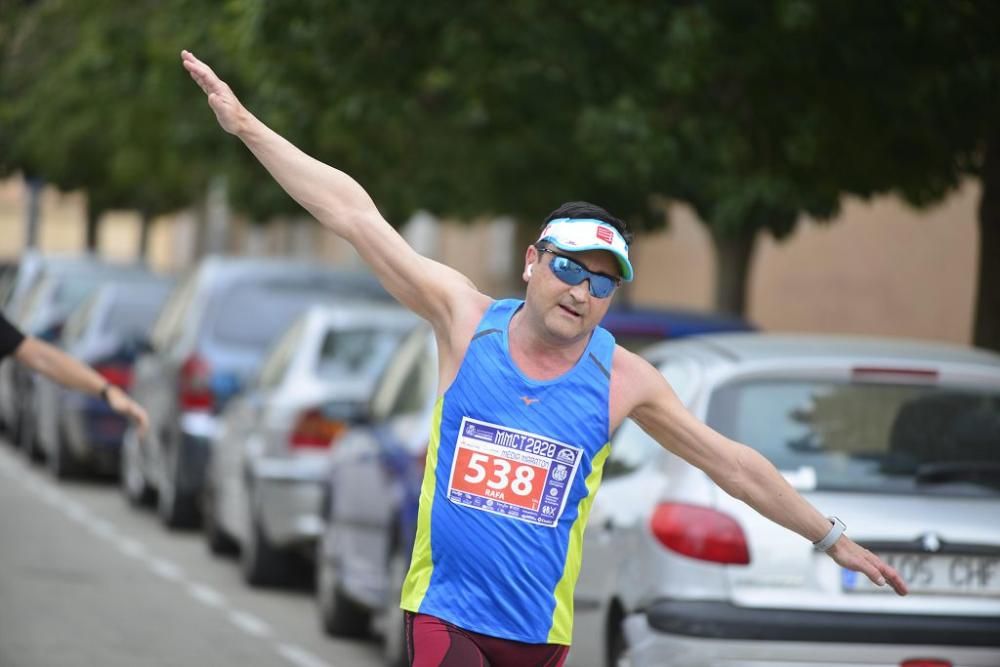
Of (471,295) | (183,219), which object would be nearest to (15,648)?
(471,295)

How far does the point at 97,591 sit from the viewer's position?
42.2 ft

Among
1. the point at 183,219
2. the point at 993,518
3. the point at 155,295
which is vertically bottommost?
the point at 993,518

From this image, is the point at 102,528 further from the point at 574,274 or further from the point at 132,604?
the point at 574,274

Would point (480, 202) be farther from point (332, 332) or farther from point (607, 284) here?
point (607, 284)

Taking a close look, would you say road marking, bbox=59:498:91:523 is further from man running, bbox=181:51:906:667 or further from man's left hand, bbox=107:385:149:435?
man running, bbox=181:51:906:667

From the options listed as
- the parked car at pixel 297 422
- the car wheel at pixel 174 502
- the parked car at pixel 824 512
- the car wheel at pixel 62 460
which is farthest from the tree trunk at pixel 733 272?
the parked car at pixel 824 512

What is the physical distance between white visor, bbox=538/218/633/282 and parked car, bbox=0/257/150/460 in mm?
16812

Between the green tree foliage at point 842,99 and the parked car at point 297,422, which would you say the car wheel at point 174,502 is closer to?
the parked car at point 297,422

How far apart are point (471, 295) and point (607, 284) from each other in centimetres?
36

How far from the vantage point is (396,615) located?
9.69 metres

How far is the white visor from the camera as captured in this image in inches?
191

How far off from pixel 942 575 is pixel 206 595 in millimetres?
6647

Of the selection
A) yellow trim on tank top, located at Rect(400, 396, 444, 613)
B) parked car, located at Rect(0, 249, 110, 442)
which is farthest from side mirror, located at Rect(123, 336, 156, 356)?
yellow trim on tank top, located at Rect(400, 396, 444, 613)

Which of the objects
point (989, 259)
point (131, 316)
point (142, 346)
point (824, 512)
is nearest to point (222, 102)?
point (824, 512)
